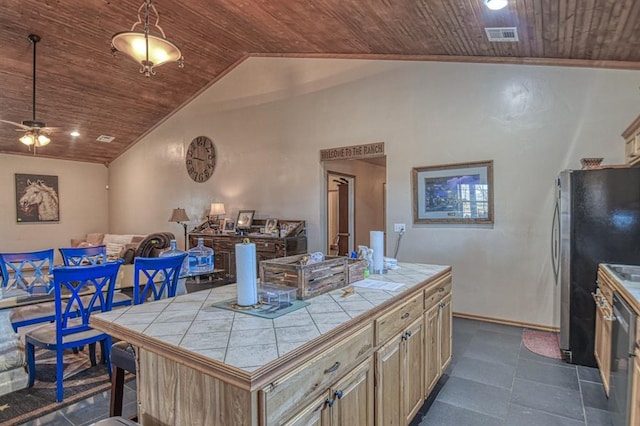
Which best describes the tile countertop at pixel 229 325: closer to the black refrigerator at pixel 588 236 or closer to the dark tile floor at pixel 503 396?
the dark tile floor at pixel 503 396

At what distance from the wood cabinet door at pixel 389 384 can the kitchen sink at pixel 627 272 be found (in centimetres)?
173

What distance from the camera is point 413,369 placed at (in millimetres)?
2082

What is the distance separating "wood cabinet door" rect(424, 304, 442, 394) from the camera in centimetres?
229

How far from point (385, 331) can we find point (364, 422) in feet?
1.35

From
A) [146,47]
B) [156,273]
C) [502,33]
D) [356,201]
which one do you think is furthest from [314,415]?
[356,201]

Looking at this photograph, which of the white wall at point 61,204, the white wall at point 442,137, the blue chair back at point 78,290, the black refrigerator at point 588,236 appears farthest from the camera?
the white wall at point 61,204

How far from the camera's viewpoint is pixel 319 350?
4.14 ft

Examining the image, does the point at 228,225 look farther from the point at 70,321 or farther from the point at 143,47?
the point at 143,47

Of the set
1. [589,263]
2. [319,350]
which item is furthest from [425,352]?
[589,263]

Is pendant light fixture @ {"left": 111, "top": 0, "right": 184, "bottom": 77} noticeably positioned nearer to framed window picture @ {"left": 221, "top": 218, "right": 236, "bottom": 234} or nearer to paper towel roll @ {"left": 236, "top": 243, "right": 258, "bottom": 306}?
A: paper towel roll @ {"left": 236, "top": 243, "right": 258, "bottom": 306}

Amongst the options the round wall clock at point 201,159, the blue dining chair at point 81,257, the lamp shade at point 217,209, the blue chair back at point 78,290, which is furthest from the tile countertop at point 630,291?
the round wall clock at point 201,159

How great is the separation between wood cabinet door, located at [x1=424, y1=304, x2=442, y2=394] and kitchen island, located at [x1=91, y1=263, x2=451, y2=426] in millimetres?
272

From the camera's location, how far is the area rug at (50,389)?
Answer: 2.40 meters

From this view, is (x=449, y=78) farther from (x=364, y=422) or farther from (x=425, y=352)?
(x=364, y=422)
